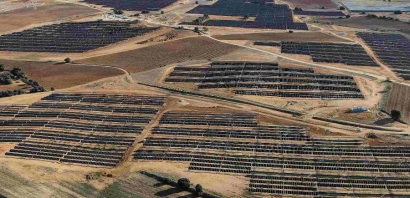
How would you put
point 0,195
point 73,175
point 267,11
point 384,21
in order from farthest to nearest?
point 267,11 → point 384,21 → point 73,175 → point 0,195

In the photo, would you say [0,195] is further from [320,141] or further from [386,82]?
[386,82]

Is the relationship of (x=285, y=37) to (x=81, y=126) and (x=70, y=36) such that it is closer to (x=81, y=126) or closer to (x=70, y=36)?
(x=70, y=36)

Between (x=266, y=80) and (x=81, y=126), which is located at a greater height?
(x=266, y=80)

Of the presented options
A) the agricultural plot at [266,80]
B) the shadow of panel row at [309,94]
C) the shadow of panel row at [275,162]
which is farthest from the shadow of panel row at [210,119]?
the agricultural plot at [266,80]

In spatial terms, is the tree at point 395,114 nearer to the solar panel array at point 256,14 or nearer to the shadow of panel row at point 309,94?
the shadow of panel row at point 309,94

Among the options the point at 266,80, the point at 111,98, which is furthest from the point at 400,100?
the point at 111,98

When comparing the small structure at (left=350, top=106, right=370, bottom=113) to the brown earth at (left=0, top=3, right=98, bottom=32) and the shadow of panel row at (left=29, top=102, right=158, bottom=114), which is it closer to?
the shadow of panel row at (left=29, top=102, right=158, bottom=114)

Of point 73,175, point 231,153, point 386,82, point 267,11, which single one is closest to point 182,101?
point 231,153

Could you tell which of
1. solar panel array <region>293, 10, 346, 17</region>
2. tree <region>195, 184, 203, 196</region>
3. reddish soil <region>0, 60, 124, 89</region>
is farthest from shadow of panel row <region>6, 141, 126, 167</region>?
solar panel array <region>293, 10, 346, 17</region>
